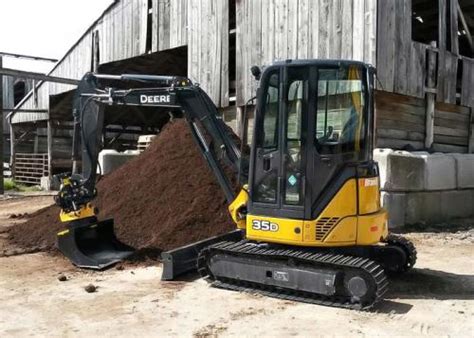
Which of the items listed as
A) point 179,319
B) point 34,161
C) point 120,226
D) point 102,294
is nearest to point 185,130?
point 120,226

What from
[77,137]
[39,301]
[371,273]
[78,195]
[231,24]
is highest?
[231,24]

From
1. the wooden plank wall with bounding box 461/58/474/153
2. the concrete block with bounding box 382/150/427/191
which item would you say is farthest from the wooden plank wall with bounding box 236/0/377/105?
the wooden plank wall with bounding box 461/58/474/153

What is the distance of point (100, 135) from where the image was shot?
26.0ft

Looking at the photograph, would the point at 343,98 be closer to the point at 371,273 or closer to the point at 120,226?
the point at 371,273

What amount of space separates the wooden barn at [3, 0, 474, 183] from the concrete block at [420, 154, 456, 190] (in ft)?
2.51

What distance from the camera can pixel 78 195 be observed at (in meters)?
7.84

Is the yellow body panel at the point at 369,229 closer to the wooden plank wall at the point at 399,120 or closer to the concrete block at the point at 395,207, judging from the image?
the concrete block at the point at 395,207

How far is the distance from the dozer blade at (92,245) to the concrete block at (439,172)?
6041 millimetres

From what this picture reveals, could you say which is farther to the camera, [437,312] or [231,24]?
[231,24]

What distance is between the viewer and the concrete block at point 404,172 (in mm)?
10195

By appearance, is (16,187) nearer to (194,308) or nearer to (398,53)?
(398,53)

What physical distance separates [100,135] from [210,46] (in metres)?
6.97

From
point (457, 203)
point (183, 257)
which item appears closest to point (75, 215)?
point (183, 257)

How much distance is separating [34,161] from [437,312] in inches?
898
